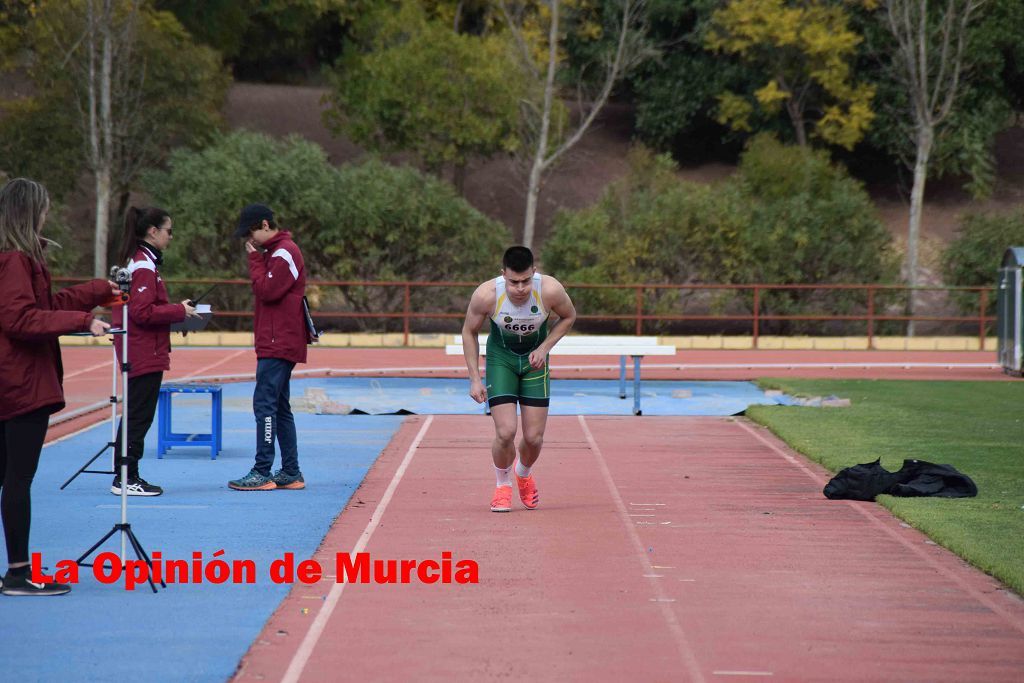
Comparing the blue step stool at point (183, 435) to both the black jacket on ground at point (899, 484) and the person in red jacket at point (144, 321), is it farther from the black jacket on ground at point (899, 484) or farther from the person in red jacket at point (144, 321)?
the black jacket on ground at point (899, 484)

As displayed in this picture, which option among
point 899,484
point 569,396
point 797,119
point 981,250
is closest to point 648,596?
point 899,484

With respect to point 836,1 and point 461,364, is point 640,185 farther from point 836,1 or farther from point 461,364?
point 461,364

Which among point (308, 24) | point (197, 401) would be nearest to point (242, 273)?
point (197, 401)

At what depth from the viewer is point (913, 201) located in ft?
130

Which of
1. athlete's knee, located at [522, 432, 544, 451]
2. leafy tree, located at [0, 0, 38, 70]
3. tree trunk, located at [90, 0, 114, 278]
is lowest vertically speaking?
athlete's knee, located at [522, 432, 544, 451]

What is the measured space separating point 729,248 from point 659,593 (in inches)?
1163

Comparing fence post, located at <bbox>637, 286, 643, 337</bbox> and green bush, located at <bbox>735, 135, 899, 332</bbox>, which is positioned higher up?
green bush, located at <bbox>735, 135, 899, 332</bbox>

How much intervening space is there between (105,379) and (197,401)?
3.87 metres

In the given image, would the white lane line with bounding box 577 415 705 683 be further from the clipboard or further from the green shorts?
the clipboard

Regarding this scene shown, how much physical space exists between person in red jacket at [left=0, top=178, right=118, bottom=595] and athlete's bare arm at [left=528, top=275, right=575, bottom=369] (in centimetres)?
326

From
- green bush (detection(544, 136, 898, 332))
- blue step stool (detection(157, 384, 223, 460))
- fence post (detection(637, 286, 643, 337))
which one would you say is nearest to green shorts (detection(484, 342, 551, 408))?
blue step stool (detection(157, 384, 223, 460))

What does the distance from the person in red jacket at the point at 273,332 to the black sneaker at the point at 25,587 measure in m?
3.38

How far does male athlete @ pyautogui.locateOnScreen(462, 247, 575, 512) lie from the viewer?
9.34 meters

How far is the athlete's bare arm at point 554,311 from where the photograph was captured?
9398mm
